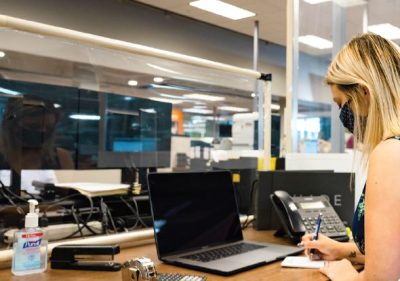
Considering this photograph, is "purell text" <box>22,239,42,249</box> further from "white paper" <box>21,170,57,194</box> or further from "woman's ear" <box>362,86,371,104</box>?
"woman's ear" <box>362,86,371,104</box>

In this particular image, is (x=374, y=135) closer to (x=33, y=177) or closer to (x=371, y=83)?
(x=371, y=83)

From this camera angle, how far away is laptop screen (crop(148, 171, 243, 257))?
124 centimetres

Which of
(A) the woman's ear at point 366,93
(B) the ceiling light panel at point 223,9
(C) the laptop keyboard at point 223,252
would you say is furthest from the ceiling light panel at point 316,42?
(A) the woman's ear at point 366,93

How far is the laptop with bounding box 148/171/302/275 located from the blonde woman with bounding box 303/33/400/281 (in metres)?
0.24

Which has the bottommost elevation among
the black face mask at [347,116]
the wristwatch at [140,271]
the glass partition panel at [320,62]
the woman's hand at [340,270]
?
the woman's hand at [340,270]

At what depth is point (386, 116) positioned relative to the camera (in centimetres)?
98

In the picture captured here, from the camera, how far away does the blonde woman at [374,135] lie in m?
0.88

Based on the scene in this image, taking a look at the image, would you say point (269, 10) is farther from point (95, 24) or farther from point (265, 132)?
point (265, 132)

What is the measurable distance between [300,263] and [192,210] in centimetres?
35

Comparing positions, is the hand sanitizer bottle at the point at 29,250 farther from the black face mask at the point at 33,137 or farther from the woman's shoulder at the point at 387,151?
the woman's shoulder at the point at 387,151

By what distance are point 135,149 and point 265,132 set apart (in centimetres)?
62

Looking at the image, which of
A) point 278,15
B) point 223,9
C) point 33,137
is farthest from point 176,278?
point 278,15

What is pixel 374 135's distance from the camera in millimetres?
1013

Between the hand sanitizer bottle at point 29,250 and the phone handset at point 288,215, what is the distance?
80 cm
